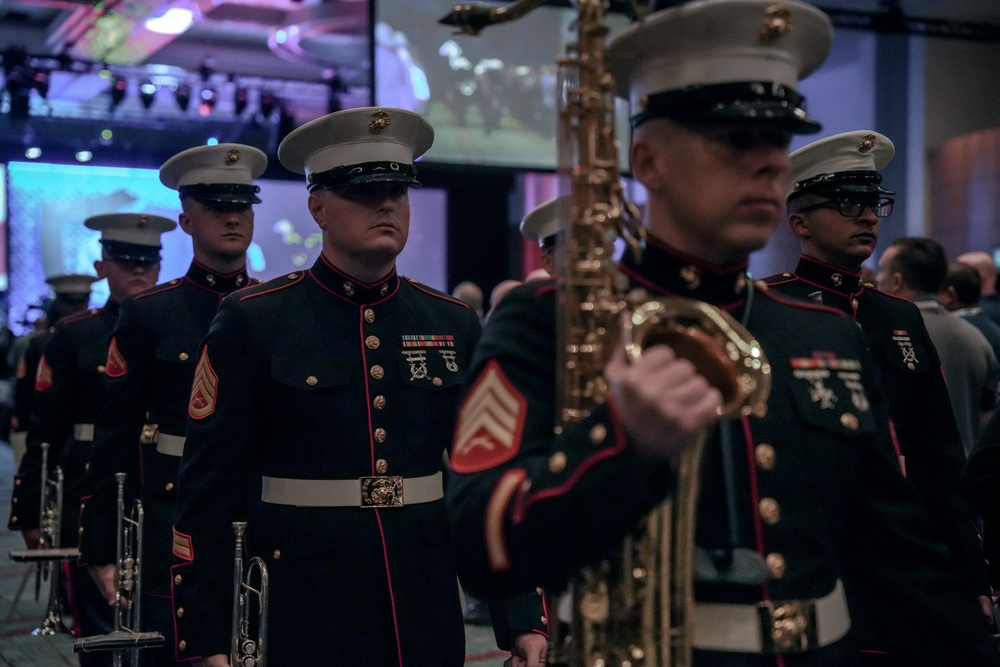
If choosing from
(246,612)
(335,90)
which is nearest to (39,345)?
(246,612)

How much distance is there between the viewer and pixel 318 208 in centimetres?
Result: 294

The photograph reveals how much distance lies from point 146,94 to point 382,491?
44.5ft

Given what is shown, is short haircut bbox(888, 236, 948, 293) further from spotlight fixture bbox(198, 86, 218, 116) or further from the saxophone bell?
spotlight fixture bbox(198, 86, 218, 116)

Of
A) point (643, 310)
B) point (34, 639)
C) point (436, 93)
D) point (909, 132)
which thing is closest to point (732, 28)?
point (643, 310)

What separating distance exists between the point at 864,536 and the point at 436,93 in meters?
8.84

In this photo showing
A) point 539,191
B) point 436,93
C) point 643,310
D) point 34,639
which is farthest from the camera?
point 539,191

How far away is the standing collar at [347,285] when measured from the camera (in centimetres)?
283

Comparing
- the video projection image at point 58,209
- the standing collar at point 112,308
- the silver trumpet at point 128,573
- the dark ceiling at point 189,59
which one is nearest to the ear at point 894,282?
the silver trumpet at point 128,573

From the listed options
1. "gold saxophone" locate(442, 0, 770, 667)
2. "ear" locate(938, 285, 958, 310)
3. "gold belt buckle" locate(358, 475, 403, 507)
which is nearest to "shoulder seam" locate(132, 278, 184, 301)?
"gold belt buckle" locate(358, 475, 403, 507)

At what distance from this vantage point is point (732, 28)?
1.54 m

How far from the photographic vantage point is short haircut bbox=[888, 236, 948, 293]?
4785mm

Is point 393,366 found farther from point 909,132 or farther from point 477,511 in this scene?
point 909,132

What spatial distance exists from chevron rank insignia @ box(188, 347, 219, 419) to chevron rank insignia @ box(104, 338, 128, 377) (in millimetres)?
1346

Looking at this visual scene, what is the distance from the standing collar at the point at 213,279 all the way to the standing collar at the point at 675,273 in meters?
2.66
